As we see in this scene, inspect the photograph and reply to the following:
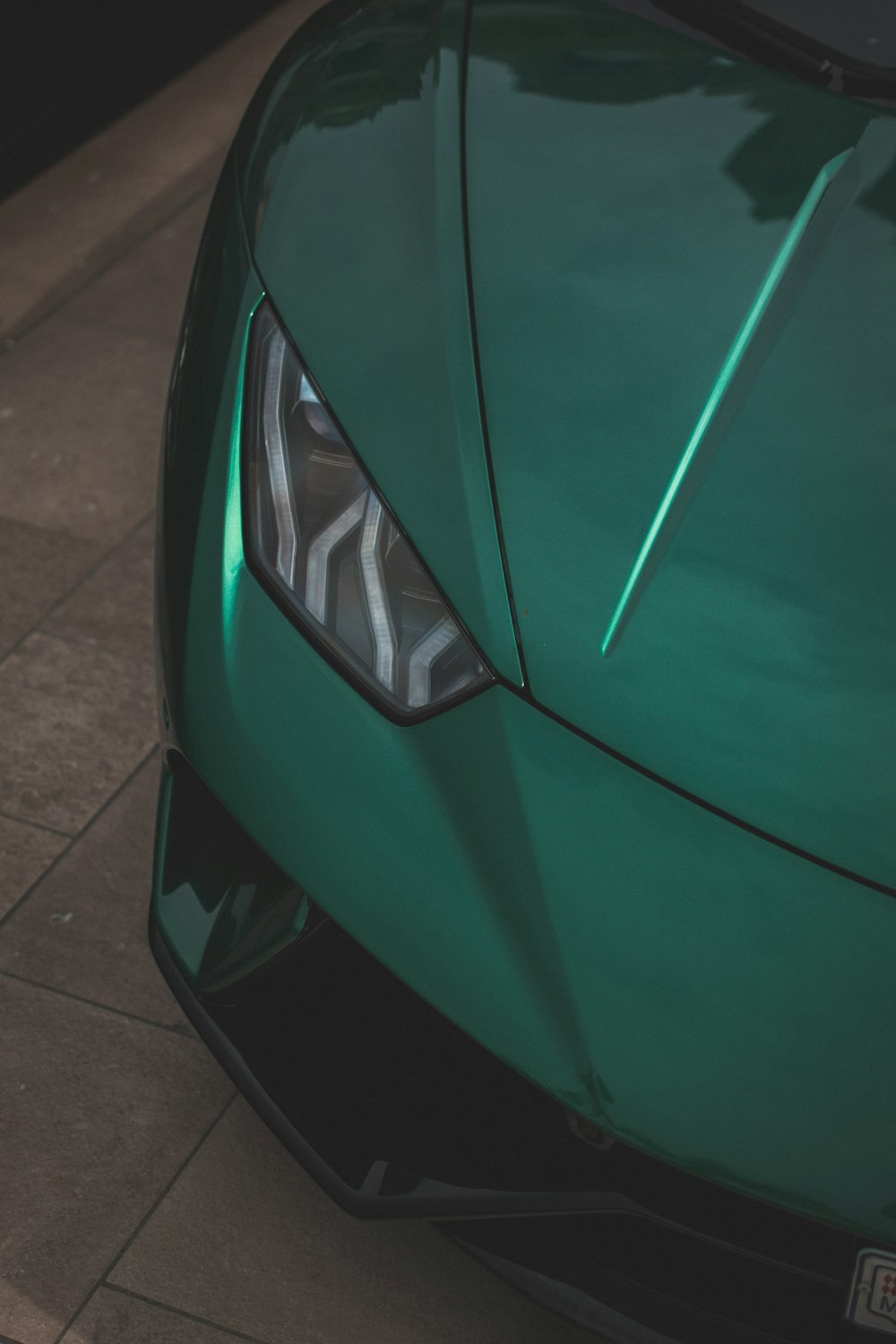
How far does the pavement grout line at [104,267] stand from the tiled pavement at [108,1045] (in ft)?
0.25

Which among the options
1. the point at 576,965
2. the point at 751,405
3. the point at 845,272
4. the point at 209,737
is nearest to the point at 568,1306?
the point at 576,965

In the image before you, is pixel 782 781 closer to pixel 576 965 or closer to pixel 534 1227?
pixel 576 965

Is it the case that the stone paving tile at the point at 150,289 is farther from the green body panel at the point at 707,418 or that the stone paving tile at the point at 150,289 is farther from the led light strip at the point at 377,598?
the led light strip at the point at 377,598

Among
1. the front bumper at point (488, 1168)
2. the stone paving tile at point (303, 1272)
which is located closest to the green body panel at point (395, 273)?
the front bumper at point (488, 1168)

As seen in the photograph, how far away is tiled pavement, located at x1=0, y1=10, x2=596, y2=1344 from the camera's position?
149 centimetres

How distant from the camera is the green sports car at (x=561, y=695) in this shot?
3.67 feet

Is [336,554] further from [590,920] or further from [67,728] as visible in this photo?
[67,728]

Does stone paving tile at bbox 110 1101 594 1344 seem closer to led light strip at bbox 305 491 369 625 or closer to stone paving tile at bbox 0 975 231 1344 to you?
stone paving tile at bbox 0 975 231 1344

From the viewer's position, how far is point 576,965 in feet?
3.69

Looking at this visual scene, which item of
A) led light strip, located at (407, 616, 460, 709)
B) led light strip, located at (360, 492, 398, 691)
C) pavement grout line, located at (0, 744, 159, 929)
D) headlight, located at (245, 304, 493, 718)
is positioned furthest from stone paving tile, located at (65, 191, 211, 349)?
led light strip, located at (407, 616, 460, 709)

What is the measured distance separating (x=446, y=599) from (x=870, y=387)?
1.50 ft

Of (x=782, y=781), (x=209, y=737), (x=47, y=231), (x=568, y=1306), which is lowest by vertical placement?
(x=47, y=231)

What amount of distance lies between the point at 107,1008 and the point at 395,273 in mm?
945

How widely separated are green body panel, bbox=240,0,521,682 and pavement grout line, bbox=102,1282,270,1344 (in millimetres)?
754
